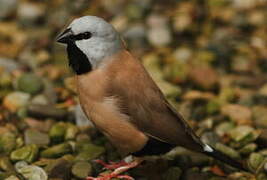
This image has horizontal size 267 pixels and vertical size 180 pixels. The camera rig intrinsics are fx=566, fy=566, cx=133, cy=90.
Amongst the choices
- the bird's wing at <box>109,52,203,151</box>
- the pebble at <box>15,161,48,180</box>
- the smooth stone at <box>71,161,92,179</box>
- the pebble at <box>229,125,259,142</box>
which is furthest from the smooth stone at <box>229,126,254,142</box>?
the pebble at <box>15,161,48,180</box>

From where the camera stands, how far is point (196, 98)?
13.6 ft

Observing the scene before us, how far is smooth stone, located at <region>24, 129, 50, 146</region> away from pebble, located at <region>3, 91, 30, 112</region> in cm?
37

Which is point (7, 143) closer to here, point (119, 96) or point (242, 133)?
point (119, 96)

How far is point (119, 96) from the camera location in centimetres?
302

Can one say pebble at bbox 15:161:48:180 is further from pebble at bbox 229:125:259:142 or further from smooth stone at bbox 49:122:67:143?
pebble at bbox 229:125:259:142

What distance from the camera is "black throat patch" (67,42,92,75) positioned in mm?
2980

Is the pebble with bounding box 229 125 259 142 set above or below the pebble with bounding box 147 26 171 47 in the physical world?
below

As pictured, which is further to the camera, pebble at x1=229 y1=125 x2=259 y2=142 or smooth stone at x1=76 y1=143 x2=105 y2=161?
pebble at x1=229 y1=125 x2=259 y2=142

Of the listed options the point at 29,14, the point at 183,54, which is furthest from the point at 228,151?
the point at 29,14

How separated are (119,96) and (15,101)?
1.14 meters

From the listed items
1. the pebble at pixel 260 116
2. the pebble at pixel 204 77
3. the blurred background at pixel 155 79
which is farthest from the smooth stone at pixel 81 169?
the pebble at pixel 204 77

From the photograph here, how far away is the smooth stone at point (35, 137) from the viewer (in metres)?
3.47

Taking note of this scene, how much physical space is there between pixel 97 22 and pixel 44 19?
2.34 meters

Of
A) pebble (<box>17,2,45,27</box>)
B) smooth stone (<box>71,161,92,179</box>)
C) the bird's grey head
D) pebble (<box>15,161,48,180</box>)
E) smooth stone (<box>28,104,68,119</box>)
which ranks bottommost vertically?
smooth stone (<box>71,161,92,179</box>)
